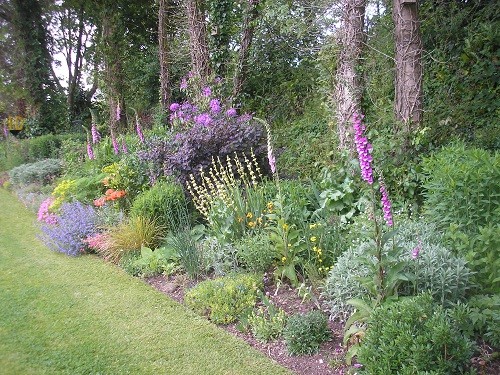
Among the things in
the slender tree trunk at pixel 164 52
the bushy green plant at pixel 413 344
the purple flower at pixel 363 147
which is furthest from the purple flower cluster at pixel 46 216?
the slender tree trunk at pixel 164 52

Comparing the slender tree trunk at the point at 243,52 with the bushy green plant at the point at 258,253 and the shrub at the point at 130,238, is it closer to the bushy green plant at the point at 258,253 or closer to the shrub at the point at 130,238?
the shrub at the point at 130,238

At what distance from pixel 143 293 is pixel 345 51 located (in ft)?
12.1

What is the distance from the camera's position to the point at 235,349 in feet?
10.3

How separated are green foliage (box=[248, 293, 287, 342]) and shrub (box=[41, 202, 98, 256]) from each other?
9.83ft

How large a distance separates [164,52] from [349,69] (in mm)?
8005

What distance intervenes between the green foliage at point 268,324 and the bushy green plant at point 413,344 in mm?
897

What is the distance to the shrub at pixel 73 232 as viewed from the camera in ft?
17.9

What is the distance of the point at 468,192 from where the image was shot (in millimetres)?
3330

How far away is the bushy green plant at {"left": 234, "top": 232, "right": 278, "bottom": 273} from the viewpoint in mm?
4055

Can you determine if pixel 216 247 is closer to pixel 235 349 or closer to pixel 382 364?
pixel 235 349

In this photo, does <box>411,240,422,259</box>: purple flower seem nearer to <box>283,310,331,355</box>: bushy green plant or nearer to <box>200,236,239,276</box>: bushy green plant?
<box>283,310,331,355</box>: bushy green plant

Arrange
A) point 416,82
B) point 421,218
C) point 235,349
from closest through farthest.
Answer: point 235,349
point 421,218
point 416,82

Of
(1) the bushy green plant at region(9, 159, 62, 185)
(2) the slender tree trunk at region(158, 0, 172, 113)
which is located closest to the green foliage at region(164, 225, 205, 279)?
(1) the bushy green plant at region(9, 159, 62, 185)

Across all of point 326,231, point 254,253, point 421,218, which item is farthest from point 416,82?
point 254,253
